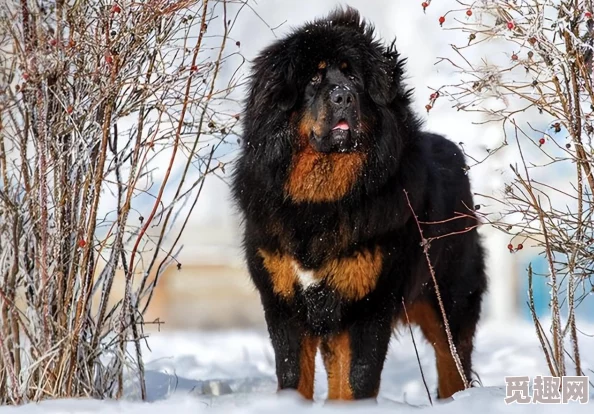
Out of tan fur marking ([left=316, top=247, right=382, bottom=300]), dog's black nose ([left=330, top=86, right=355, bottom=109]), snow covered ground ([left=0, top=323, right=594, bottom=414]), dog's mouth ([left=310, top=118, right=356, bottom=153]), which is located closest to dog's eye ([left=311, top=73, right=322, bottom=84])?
dog's black nose ([left=330, top=86, right=355, bottom=109])

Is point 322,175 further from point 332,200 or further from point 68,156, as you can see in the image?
point 68,156

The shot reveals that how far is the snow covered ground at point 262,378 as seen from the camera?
111 inches

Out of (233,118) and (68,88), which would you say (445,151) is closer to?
(233,118)

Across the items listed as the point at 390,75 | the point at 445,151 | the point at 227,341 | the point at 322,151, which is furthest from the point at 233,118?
the point at 227,341

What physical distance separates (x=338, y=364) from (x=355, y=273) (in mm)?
504

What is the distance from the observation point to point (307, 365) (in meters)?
3.93

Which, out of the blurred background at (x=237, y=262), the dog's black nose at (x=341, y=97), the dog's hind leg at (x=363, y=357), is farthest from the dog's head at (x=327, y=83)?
the blurred background at (x=237, y=262)

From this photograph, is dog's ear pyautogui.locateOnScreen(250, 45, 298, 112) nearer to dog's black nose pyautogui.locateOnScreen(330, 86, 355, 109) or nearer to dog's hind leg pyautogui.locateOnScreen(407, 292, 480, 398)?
dog's black nose pyautogui.locateOnScreen(330, 86, 355, 109)

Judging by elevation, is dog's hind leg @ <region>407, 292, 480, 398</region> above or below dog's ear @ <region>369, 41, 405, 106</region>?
below

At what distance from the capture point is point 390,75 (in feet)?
12.8

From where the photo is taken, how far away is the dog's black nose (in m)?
3.68

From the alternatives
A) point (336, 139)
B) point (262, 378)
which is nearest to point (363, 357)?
point (336, 139)

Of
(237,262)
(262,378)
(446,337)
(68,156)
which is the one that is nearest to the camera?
(68,156)

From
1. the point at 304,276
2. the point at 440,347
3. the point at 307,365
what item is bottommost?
the point at 307,365
